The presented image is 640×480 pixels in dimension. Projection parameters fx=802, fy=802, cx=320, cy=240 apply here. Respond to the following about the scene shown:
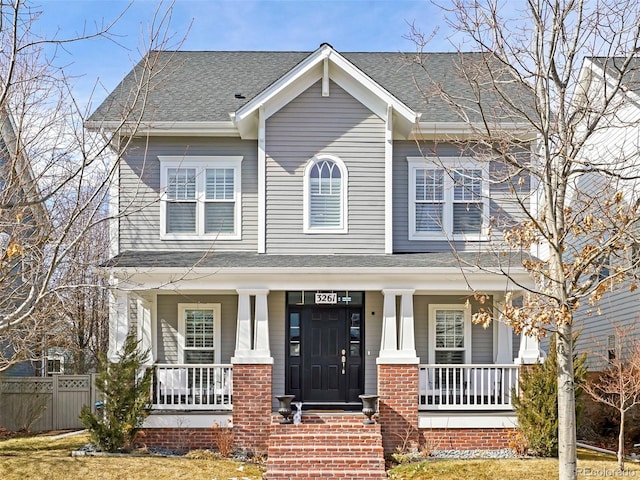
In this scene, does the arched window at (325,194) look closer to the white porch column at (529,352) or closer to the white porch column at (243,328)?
the white porch column at (243,328)

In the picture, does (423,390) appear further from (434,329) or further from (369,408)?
(369,408)

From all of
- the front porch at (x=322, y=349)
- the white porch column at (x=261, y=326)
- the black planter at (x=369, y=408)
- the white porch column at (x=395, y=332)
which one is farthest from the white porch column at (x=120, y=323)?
the white porch column at (x=395, y=332)

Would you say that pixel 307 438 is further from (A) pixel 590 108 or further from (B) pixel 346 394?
(A) pixel 590 108

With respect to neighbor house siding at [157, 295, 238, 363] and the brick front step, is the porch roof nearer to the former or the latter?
neighbor house siding at [157, 295, 238, 363]

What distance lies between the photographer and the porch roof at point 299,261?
51.2 ft

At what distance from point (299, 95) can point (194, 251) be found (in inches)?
157

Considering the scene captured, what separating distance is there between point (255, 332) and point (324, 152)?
4.12 metres

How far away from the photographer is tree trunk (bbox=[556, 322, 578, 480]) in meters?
9.80

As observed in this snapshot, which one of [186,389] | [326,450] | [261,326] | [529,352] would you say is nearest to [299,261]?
[261,326]

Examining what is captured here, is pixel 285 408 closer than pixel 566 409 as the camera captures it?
No

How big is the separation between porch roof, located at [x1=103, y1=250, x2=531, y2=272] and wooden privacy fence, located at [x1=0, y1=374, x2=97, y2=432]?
16.2ft

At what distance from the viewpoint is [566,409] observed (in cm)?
990

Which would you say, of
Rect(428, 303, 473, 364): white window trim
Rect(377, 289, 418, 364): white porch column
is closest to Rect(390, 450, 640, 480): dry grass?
Rect(377, 289, 418, 364): white porch column

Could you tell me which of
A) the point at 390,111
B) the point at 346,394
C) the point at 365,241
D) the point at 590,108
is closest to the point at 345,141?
the point at 390,111
